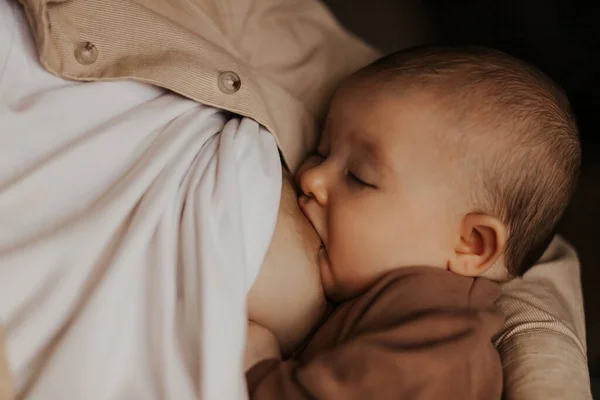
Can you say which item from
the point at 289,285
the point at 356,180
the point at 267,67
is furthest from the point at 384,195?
the point at 267,67

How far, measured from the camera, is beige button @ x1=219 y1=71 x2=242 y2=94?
0.85 meters

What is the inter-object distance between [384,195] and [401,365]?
0.70 ft

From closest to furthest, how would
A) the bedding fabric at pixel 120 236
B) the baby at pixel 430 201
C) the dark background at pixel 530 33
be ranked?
the bedding fabric at pixel 120 236
the baby at pixel 430 201
the dark background at pixel 530 33

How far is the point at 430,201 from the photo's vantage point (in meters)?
0.82

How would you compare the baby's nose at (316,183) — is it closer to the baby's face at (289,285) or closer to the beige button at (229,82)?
the baby's face at (289,285)

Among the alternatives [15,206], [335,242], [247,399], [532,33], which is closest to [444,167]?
[335,242]

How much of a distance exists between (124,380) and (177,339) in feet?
0.21

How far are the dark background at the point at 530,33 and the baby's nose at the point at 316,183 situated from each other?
477 millimetres

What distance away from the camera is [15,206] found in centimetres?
73

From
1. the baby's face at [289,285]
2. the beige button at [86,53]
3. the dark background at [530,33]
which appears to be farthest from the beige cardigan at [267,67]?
the dark background at [530,33]

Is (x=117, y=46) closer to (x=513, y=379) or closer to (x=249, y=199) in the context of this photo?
(x=249, y=199)

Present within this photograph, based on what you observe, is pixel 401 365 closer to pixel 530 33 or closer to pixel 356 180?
pixel 356 180

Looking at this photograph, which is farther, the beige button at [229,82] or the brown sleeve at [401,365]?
the beige button at [229,82]

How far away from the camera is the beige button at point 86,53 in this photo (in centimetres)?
80
